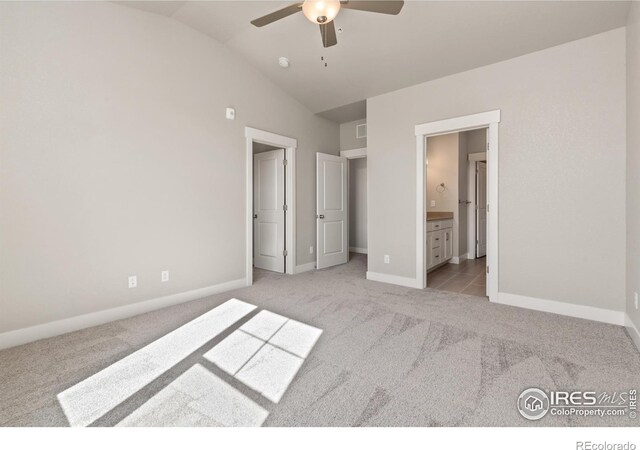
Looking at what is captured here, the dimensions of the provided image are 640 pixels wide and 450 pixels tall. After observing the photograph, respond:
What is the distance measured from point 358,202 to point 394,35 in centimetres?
448

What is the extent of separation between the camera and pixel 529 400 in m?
1.58

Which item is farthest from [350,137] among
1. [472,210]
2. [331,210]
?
[472,210]

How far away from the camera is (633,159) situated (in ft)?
7.77

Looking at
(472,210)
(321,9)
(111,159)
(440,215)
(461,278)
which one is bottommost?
(461,278)

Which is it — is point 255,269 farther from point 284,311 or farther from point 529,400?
point 529,400

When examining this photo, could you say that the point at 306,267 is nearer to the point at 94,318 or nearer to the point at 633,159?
the point at 94,318

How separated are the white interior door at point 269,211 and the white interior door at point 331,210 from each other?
0.64 m

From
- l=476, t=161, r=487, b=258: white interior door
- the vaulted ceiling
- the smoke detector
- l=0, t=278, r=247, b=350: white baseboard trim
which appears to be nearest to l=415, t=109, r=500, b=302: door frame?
the vaulted ceiling

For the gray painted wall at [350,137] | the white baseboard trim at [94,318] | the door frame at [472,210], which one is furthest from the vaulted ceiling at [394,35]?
the white baseboard trim at [94,318]

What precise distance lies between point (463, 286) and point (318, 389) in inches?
118

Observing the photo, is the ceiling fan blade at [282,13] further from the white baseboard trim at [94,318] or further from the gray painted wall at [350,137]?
the gray painted wall at [350,137]

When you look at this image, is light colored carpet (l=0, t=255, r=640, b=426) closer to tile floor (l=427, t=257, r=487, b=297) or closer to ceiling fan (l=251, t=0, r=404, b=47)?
tile floor (l=427, t=257, r=487, b=297)

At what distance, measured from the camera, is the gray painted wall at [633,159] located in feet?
7.27
